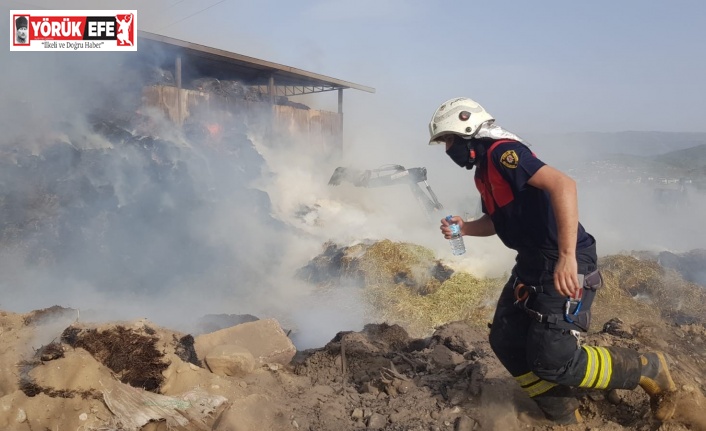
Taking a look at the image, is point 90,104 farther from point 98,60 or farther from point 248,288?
point 248,288

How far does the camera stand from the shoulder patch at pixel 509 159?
281 cm

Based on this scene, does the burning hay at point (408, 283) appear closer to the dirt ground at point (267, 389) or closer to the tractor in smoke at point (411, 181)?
the tractor in smoke at point (411, 181)

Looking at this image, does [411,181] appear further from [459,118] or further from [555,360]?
[555,360]

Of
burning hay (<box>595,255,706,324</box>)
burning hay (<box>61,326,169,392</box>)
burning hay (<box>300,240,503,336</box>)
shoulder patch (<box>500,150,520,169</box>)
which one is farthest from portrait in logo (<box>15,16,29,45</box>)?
burning hay (<box>595,255,706,324</box>)

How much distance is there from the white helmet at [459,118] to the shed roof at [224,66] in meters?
10.7

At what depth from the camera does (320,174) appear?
1722cm

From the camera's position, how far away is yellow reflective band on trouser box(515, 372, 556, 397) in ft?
10.1

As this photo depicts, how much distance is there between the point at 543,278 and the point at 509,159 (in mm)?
684

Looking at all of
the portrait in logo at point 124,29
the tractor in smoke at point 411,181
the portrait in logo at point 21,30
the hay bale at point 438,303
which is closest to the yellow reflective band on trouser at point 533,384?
the hay bale at point 438,303

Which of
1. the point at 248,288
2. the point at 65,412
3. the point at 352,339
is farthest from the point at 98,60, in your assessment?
the point at 65,412

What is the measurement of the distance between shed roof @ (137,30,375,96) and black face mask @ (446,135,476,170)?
35.3ft

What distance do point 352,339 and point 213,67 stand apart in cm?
1290

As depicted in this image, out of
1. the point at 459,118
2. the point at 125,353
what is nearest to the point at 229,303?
the point at 125,353

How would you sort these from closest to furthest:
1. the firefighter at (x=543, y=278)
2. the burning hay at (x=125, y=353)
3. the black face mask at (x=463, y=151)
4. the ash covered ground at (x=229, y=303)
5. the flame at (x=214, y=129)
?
the firefighter at (x=543, y=278), the black face mask at (x=463, y=151), the ash covered ground at (x=229, y=303), the burning hay at (x=125, y=353), the flame at (x=214, y=129)
